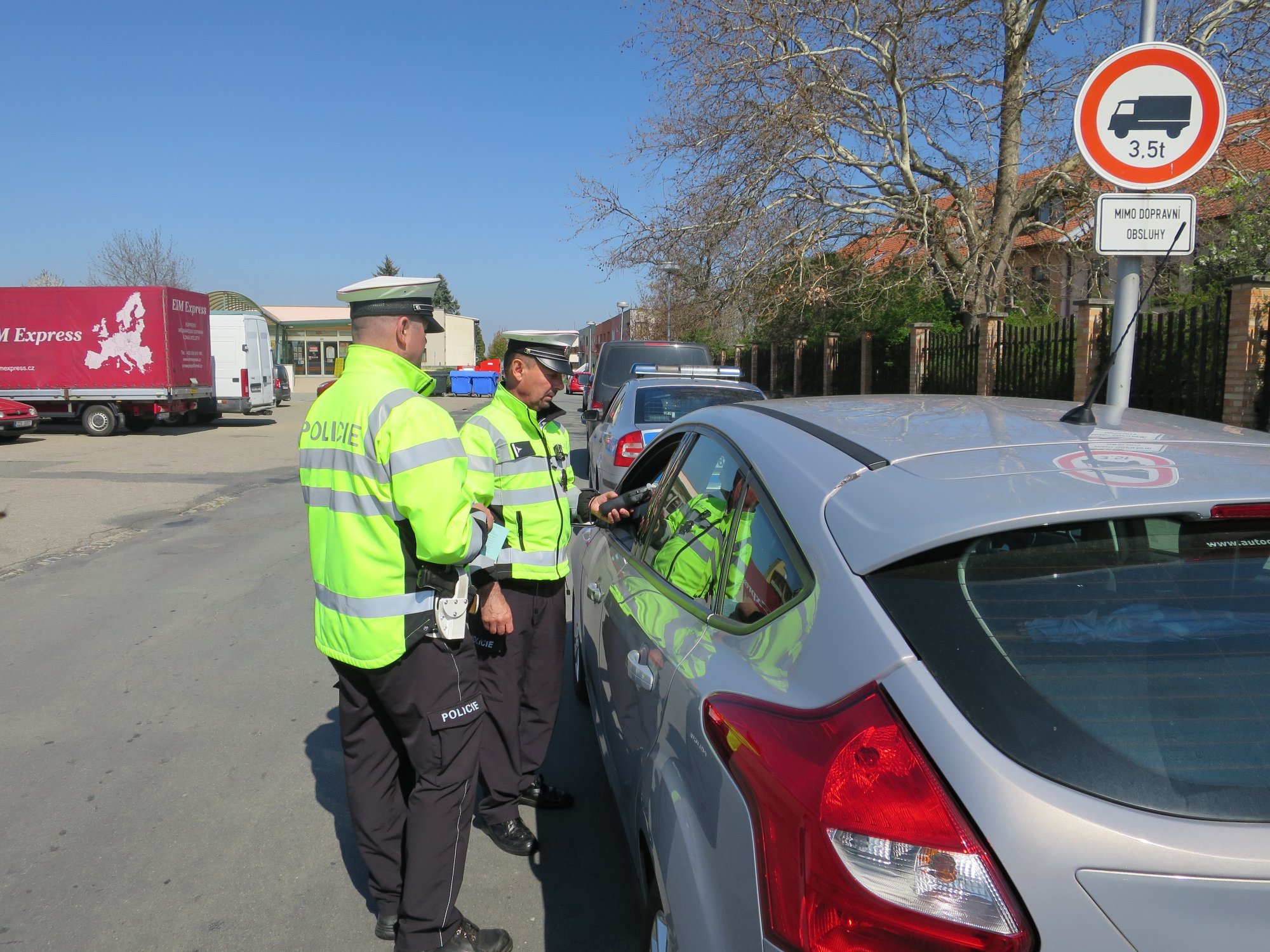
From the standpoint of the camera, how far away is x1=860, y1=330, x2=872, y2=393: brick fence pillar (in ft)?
65.5

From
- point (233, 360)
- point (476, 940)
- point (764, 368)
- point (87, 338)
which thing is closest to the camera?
point (476, 940)

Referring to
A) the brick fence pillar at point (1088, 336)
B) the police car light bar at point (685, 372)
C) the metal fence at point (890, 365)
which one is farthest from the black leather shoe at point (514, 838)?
the metal fence at point (890, 365)

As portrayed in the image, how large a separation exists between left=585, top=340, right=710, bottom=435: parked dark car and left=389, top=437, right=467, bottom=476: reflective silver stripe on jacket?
11948 mm

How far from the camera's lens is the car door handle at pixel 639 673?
2.34 metres

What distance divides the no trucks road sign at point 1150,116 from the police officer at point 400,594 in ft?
11.9

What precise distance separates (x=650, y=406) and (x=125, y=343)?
1633cm

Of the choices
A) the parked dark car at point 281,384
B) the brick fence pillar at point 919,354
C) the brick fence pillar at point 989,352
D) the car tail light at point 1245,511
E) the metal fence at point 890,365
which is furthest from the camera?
the parked dark car at point 281,384

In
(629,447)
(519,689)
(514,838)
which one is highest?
(629,447)

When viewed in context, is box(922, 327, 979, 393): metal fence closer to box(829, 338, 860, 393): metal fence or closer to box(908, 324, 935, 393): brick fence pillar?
box(908, 324, 935, 393): brick fence pillar

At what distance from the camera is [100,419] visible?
21.3 meters

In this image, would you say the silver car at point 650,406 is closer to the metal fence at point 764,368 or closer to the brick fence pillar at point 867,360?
the brick fence pillar at point 867,360

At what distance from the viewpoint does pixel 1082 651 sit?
1.48m

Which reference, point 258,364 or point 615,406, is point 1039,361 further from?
point 258,364

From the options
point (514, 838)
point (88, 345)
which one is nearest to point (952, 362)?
point (514, 838)
